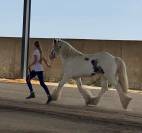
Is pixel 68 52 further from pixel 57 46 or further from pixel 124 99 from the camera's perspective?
pixel 124 99

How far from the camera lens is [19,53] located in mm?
33531

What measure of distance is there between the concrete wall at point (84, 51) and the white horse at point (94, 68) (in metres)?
11.7

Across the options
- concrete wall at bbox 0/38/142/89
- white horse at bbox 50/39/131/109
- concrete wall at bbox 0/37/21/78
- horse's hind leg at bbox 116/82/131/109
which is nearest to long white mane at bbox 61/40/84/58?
white horse at bbox 50/39/131/109

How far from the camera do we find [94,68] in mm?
17156

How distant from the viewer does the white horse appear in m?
16.9

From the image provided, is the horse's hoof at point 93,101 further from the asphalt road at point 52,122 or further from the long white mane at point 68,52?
the long white mane at point 68,52

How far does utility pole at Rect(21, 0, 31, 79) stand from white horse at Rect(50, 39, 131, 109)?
14218 millimetres

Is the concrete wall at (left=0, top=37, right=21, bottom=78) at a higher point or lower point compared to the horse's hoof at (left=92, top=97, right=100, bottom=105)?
higher

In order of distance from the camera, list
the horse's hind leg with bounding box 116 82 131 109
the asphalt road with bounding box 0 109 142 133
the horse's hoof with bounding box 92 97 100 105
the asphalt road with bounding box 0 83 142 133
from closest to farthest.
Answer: the asphalt road with bounding box 0 109 142 133, the asphalt road with bounding box 0 83 142 133, the horse's hind leg with bounding box 116 82 131 109, the horse's hoof with bounding box 92 97 100 105

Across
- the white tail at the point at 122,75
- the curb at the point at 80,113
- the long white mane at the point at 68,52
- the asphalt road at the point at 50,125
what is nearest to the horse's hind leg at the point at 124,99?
the white tail at the point at 122,75

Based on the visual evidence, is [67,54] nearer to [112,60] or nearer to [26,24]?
[112,60]

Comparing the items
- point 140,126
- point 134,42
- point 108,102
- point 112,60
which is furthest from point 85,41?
point 140,126

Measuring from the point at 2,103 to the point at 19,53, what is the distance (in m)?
16.6

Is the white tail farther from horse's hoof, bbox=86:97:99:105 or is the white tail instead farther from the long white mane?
the long white mane
